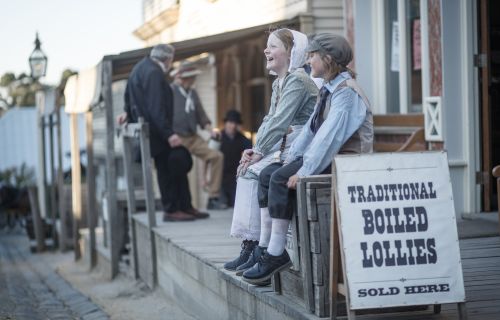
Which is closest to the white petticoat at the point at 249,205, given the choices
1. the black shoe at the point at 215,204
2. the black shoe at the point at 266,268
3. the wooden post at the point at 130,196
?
the black shoe at the point at 266,268

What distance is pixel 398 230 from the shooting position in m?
5.98

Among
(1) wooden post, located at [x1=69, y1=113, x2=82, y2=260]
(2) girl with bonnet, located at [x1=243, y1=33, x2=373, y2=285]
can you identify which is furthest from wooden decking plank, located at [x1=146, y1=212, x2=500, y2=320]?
(1) wooden post, located at [x1=69, y1=113, x2=82, y2=260]

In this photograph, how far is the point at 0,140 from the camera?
3766 centimetres

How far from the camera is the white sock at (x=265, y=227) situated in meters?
7.21

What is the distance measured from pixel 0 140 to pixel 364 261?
108ft

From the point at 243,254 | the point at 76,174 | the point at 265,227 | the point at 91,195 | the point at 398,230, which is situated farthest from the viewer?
the point at 76,174

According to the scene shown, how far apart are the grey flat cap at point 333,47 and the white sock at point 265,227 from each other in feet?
3.88

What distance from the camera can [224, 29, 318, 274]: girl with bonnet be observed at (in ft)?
23.9

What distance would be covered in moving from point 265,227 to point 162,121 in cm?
491

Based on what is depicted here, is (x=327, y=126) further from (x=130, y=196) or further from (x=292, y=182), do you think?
(x=130, y=196)

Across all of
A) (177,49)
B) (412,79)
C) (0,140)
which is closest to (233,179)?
(177,49)

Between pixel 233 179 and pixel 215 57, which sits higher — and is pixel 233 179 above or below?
below

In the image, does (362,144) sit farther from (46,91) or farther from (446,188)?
(46,91)

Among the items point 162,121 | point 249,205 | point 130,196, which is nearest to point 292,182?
point 249,205
